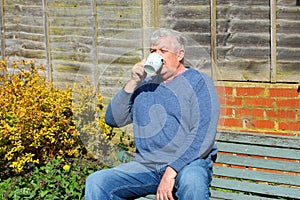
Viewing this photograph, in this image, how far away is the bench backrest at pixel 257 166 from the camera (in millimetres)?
3826

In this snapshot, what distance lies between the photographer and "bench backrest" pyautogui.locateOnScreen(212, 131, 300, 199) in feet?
12.6

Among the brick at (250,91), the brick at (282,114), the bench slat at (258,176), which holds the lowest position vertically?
the bench slat at (258,176)

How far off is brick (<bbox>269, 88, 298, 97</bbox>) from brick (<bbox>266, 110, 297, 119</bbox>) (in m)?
0.13

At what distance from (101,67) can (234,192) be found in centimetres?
241

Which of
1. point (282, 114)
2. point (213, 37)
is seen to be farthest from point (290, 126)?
point (213, 37)

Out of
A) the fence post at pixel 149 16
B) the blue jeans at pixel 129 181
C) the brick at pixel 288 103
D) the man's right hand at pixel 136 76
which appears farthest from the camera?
the fence post at pixel 149 16

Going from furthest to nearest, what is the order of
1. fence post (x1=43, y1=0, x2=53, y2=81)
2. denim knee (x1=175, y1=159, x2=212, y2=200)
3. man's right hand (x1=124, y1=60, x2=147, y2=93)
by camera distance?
1. fence post (x1=43, y1=0, x2=53, y2=81)
2. man's right hand (x1=124, y1=60, x2=147, y2=93)
3. denim knee (x1=175, y1=159, x2=212, y2=200)

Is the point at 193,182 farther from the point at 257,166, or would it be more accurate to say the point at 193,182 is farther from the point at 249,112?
the point at 249,112

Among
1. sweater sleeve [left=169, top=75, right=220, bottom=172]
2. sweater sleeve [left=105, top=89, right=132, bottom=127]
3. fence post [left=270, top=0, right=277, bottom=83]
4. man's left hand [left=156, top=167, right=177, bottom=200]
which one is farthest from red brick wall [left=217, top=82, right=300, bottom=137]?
man's left hand [left=156, top=167, right=177, bottom=200]

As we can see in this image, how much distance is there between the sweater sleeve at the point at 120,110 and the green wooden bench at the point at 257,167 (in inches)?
22.0

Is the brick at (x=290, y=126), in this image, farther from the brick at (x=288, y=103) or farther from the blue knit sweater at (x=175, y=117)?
the blue knit sweater at (x=175, y=117)

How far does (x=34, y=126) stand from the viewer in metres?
5.48

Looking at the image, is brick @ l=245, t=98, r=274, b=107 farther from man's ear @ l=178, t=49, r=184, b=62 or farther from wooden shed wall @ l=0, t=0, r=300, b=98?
man's ear @ l=178, t=49, r=184, b=62

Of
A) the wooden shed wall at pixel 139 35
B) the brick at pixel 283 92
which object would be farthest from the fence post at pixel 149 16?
the brick at pixel 283 92
